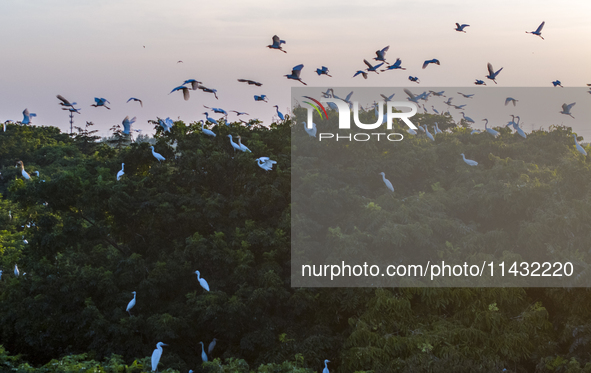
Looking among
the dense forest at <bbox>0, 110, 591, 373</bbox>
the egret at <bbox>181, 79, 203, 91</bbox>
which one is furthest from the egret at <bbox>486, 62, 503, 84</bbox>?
the egret at <bbox>181, 79, 203, 91</bbox>

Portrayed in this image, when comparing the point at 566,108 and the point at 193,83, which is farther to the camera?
the point at 566,108

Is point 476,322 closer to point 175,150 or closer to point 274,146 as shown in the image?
point 274,146

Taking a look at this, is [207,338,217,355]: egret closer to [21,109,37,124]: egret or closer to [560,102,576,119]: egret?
[21,109,37,124]: egret

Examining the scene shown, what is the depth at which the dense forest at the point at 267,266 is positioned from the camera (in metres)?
7.90

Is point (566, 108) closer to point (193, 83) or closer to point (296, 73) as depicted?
point (296, 73)

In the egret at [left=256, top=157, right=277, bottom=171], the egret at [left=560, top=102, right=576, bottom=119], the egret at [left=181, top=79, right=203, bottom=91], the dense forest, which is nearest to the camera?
the dense forest

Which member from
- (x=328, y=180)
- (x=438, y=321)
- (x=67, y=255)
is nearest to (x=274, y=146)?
(x=328, y=180)

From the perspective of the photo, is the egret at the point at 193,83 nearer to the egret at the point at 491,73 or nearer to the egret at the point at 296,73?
the egret at the point at 296,73

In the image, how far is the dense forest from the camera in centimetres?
790

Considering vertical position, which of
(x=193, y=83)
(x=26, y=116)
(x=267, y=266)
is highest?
(x=193, y=83)

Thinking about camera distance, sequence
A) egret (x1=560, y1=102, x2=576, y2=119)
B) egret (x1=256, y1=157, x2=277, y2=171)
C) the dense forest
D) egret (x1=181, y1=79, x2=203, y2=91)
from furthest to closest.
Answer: egret (x1=560, y1=102, x2=576, y2=119), egret (x1=256, y1=157, x2=277, y2=171), egret (x1=181, y1=79, x2=203, y2=91), the dense forest

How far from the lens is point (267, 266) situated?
9773mm

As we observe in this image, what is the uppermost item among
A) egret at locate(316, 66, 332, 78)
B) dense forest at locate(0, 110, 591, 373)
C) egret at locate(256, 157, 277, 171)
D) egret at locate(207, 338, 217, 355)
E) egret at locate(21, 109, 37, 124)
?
egret at locate(316, 66, 332, 78)

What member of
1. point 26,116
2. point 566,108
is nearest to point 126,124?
point 26,116
